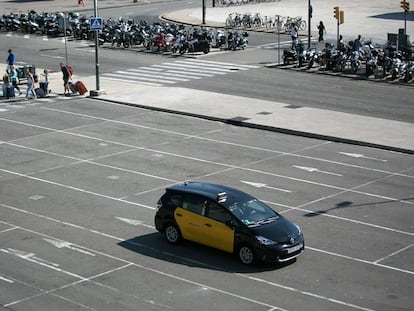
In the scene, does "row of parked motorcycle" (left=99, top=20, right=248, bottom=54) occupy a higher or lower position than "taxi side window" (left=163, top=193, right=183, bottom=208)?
higher

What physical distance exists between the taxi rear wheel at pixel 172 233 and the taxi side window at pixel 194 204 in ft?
2.08

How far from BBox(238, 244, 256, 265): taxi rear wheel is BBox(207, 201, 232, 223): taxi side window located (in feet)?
2.71

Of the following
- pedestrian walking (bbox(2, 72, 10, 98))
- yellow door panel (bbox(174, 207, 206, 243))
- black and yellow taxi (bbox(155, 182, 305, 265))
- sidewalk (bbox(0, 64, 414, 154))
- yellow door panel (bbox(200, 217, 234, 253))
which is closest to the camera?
black and yellow taxi (bbox(155, 182, 305, 265))

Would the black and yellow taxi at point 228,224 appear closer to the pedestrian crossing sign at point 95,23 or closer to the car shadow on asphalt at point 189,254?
the car shadow on asphalt at point 189,254

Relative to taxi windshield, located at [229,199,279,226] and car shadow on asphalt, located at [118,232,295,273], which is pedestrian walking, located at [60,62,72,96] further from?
taxi windshield, located at [229,199,279,226]

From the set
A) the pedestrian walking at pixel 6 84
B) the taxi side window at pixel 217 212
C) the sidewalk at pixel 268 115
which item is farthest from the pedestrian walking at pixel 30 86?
the taxi side window at pixel 217 212

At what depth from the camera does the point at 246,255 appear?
2311 cm

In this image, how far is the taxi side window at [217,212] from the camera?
23.5m

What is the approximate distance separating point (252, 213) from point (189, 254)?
1.89 metres

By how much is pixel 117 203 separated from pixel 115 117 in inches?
500

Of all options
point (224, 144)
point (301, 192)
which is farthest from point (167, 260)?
point (224, 144)

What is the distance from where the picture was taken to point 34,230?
85.5 feet

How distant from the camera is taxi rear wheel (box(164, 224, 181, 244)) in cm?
2453

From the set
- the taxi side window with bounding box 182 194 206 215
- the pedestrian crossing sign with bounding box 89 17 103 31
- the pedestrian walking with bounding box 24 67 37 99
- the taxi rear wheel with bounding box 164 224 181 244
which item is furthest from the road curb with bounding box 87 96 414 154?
the taxi rear wheel with bounding box 164 224 181 244
